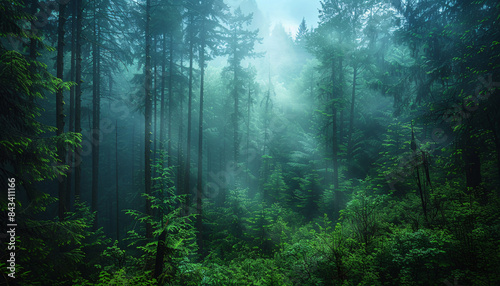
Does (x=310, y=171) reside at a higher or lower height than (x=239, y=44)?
lower

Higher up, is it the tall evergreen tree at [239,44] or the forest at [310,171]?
the tall evergreen tree at [239,44]

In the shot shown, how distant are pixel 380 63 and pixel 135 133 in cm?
3568

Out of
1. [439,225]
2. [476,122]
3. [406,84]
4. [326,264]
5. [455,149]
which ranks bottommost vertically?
[326,264]

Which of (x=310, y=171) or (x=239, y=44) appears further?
(x=239, y=44)

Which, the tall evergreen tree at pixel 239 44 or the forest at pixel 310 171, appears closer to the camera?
the forest at pixel 310 171

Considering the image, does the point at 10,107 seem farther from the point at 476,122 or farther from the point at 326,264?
the point at 476,122

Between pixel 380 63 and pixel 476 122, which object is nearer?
pixel 476 122

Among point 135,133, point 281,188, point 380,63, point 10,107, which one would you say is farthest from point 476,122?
point 135,133

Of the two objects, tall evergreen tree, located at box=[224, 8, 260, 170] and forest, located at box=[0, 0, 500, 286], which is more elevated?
tall evergreen tree, located at box=[224, 8, 260, 170]

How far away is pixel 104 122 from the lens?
3338 cm

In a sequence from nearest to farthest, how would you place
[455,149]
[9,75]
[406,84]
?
[9,75] < [455,149] < [406,84]

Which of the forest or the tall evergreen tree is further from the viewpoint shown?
the tall evergreen tree

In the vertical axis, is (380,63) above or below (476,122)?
above

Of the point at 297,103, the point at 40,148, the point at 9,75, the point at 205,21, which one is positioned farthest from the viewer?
the point at 297,103
